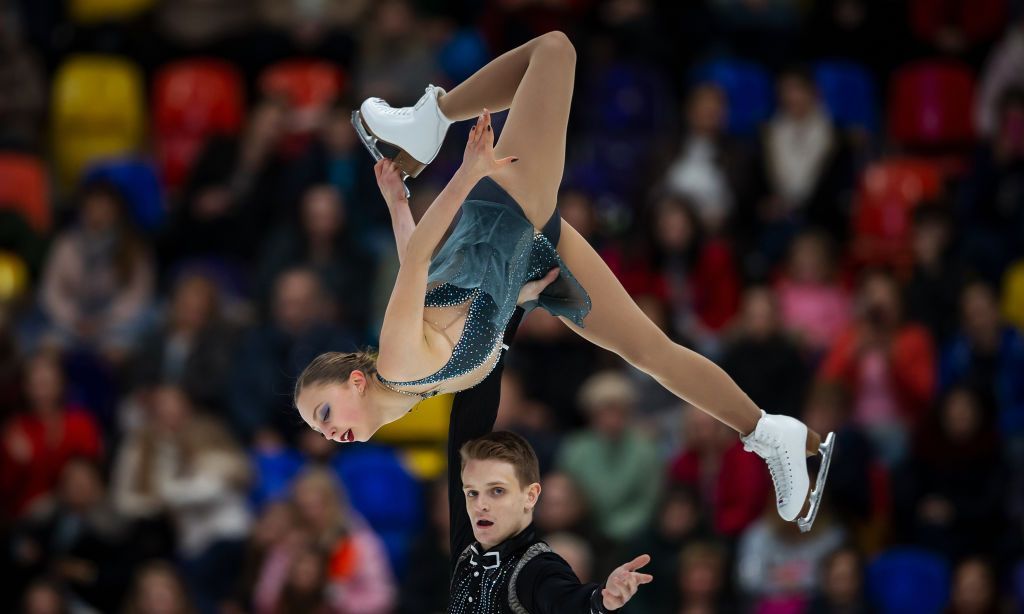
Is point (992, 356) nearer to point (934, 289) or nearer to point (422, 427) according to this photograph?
point (934, 289)

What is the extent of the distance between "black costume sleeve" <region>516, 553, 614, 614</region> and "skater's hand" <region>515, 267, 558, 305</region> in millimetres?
860

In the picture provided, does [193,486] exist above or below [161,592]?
above

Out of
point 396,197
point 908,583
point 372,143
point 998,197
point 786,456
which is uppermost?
point 372,143

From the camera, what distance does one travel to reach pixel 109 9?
38.2ft

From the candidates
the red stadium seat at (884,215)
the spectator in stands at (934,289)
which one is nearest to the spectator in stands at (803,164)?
the red stadium seat at (884,215)

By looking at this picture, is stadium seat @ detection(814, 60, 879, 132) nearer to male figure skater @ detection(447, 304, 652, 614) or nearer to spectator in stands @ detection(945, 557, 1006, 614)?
spectator in stands @ detection(945, 557, 1006, 614)

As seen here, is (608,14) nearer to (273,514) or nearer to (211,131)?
(211,131)

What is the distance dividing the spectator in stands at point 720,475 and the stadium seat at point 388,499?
1.43m

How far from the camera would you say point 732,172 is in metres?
10.2

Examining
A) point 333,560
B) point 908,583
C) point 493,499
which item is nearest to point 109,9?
point 333,560

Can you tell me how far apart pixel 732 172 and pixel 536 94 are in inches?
214

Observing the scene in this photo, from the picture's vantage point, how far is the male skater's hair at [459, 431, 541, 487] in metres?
4.75

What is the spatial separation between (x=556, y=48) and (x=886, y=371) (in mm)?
4495

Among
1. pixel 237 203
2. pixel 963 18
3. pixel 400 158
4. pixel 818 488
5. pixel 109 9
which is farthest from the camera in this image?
pixel 109 9
